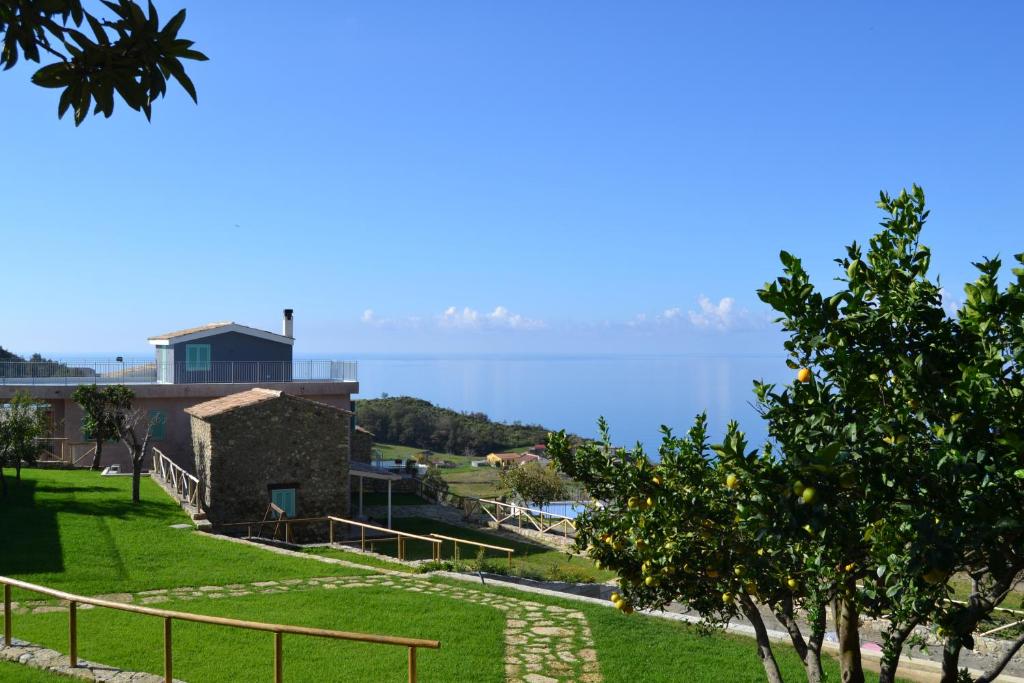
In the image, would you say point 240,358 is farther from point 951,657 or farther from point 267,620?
point 951,657

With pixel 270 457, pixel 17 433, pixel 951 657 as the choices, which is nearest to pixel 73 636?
pixel 951 657

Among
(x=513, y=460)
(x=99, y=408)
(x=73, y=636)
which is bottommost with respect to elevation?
(x=513, y=460)

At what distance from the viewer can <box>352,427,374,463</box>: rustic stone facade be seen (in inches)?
1357

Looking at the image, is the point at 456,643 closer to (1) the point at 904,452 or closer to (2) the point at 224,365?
(1) the point at 904,452

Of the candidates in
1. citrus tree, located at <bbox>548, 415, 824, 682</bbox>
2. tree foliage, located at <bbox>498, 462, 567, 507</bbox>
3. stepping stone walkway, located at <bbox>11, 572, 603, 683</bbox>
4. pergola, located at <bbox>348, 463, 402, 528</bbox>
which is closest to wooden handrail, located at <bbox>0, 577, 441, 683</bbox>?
citrus tree, located at <bbox>548, 415, 824, 682</bbox>

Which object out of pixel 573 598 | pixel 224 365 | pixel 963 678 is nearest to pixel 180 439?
pixel 224 365

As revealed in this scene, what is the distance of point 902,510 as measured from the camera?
3.98 metres

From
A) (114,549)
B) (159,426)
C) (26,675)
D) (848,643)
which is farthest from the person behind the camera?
(159,426)

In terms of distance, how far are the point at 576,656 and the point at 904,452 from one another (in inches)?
299

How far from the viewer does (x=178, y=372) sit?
33.0 m

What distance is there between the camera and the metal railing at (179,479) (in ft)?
72.8

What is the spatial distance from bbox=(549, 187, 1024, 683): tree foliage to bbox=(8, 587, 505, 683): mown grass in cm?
522

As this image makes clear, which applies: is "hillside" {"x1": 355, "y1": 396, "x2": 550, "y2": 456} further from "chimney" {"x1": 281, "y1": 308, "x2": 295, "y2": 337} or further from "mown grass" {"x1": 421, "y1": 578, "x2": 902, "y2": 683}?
"mown grass" {"x1": 421, "y1": 578, "x2": 902, "y2": 683}

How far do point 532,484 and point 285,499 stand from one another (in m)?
12.2
